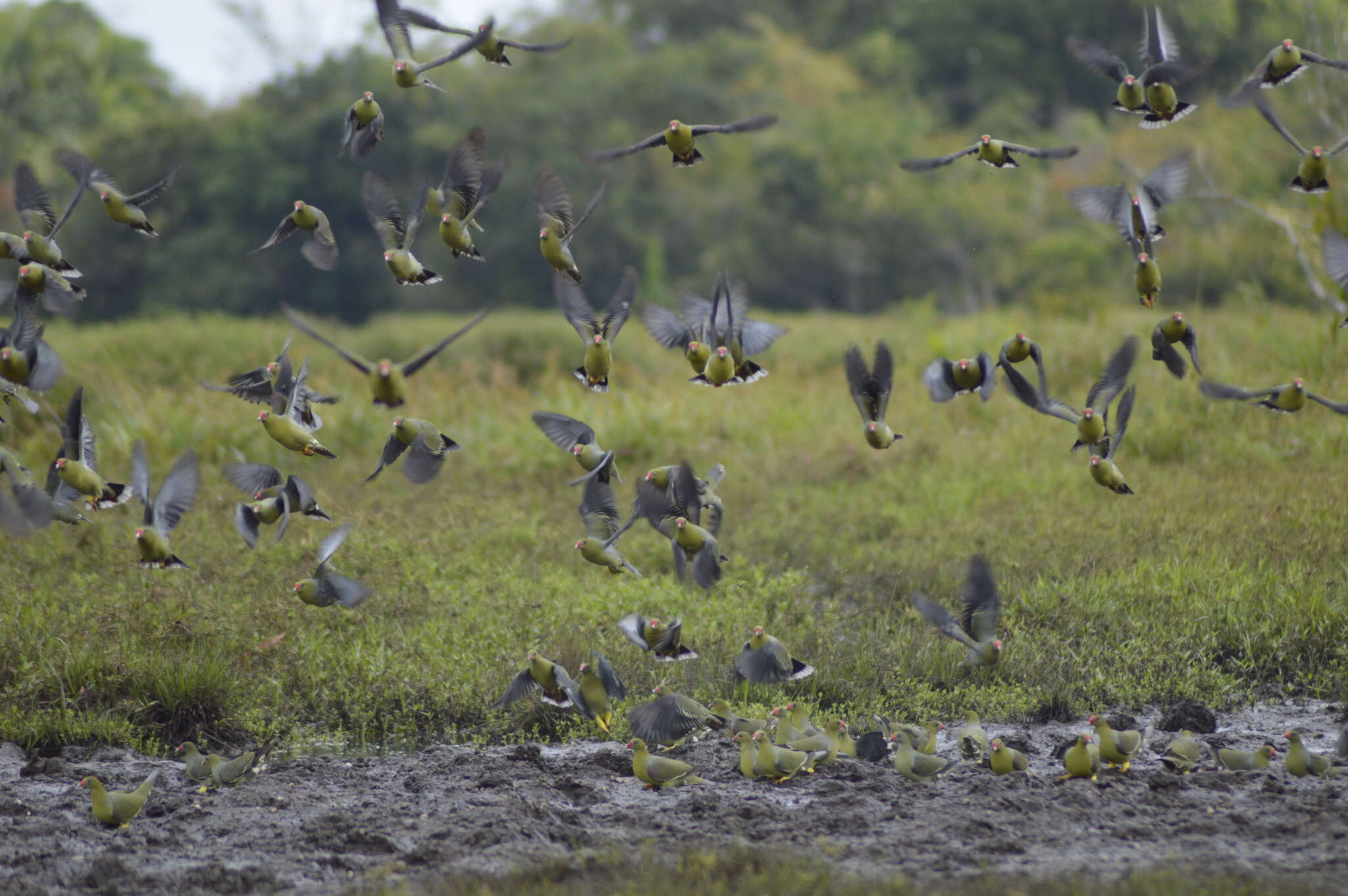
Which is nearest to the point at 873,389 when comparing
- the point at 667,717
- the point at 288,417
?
the point at 667,717

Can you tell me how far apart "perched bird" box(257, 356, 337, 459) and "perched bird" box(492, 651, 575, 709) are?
1.25 m

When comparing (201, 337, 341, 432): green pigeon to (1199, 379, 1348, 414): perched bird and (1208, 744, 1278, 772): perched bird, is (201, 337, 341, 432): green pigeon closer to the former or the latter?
(1199, 379, 1348, 414): perched bird

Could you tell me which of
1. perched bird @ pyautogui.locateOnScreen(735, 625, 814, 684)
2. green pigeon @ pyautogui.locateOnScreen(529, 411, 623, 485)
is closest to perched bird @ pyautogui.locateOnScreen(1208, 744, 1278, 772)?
perched bird @ pyautogui.locateOnScreen(735, 625, 814, 684)

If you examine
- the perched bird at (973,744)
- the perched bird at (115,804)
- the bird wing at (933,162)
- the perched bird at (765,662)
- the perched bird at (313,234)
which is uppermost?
the bird wing at (933,162)

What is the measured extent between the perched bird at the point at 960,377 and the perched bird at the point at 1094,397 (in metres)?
0.13

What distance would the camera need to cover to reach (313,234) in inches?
229

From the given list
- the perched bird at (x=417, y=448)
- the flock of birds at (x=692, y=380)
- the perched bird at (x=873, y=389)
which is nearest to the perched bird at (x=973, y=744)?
the flock of birds at (x=692, y=380)

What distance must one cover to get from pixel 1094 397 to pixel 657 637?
224 centimetres

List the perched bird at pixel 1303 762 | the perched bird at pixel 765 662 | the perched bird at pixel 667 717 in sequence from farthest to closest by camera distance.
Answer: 1. the perched bird at pixel 765 662
2. the perched bird at pixel 667 717
3. the perched bird at pixel 1303 762

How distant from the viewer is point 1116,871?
13.8ft

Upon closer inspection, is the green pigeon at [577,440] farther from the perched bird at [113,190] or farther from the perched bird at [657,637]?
the perched bird at [113,190]

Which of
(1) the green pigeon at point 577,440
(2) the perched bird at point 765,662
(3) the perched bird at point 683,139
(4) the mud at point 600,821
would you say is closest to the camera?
(4) the mud at point 600,821

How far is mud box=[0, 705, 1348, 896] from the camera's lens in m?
4.38

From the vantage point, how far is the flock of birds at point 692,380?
521cm
